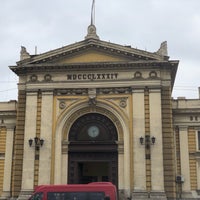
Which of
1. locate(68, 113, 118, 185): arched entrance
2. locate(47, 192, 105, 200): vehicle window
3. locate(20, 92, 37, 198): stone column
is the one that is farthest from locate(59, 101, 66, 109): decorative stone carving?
locate(47, 192, 105, 200): vehicle window

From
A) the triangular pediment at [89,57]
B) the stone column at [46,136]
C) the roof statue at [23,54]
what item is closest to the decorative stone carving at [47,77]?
the stone column at [46,136]

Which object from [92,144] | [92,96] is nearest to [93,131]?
[92,144]

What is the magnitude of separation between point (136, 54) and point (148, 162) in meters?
9.17

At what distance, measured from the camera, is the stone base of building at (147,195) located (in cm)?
3234

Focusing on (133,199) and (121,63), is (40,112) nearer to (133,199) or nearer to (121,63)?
(121,63)

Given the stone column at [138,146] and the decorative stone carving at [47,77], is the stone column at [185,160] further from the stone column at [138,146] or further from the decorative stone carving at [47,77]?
the decorative stone carving at [47,77]

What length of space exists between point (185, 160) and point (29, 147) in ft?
45.1

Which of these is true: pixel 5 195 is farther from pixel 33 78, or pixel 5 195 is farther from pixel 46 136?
pixel 33 78

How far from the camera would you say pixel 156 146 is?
3362cm

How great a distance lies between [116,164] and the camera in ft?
114

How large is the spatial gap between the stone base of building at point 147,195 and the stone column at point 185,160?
4183 millimetres

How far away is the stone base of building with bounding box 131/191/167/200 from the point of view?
3234 centimetres

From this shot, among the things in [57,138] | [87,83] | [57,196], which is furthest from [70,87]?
[57,196]

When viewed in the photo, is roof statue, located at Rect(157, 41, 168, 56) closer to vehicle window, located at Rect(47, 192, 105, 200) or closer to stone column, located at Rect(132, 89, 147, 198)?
stone column, located at Rect(132, 89, 147, 198)
